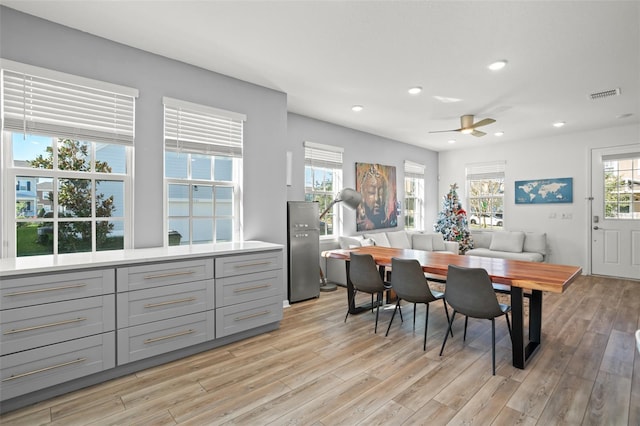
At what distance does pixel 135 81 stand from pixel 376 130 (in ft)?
14.0

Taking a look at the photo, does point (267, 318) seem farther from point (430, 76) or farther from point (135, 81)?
point (430, 76)

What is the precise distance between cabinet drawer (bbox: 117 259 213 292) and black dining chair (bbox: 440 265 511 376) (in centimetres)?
215

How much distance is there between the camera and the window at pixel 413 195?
24.5ft

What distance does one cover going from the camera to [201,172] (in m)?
3.66

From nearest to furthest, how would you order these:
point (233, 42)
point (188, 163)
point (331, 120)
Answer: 1. point (233, 42)
2. point (188, 163)
3. point (331, 120)

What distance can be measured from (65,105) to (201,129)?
3.86 feet

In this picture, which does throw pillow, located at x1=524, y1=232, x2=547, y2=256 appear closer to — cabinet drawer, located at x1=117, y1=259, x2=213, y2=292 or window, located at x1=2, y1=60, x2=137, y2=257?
cabinet drawer, located at x1=117, y1=259, x2=213, y2=292

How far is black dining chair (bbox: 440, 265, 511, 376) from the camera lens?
257 centimetres

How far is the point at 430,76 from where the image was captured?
3637mm

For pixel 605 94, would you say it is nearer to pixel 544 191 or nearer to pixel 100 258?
pixel 544 191

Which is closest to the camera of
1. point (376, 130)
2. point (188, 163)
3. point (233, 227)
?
point (188, 163)

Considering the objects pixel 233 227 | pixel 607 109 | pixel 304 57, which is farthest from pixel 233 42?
pixel 607 109

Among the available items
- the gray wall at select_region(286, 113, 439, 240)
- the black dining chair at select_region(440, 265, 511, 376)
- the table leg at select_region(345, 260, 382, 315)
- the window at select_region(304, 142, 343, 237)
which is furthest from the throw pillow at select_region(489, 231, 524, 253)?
the black dining chair at select_region(440, 265, 511, 376)

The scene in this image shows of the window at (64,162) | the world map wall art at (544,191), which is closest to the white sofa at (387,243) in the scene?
the world map wall art at (544,191)
